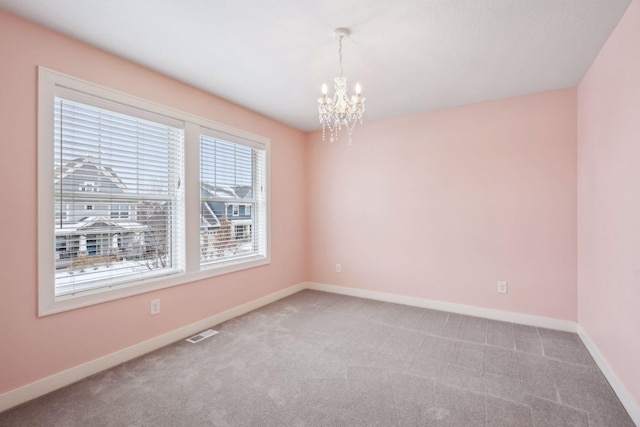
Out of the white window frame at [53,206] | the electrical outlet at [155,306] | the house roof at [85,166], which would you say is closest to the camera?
the white window frame at [53,206]

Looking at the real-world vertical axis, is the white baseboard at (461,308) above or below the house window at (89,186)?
below

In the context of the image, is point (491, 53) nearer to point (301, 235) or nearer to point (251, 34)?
point (251, 34)

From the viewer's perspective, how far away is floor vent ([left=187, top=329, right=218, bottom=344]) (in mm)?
2877

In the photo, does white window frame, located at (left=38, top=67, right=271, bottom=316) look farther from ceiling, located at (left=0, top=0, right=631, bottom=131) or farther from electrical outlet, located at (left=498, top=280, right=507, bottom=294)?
electrical outlet, located at (left=498, top=280, right=507, bottom=294)

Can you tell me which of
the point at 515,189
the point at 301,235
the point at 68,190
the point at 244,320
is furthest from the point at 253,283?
the point at 515,189

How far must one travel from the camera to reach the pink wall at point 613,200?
1.81m

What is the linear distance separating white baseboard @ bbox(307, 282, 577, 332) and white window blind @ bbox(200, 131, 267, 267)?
139 centimetres

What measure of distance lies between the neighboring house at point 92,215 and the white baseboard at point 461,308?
282cm

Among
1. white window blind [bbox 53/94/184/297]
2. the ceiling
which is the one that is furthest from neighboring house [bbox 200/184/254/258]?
the ceiling

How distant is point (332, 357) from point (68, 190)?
2443 mm

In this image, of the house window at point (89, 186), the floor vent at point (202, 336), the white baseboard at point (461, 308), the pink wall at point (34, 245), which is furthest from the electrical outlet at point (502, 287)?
the house window at point (89, 186)

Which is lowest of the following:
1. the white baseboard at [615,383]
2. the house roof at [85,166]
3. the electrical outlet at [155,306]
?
the white baseboard at [615,383]

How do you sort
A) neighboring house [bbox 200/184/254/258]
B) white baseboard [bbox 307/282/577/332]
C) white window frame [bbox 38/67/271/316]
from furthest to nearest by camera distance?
neighboring house [bbox 200/184/254/258], white baseboard [bbox 307/282/577/332], white window frame [bbox 38/67/271/316]

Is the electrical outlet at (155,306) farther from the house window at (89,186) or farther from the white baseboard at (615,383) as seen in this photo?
the white baseboard at (615,383)
